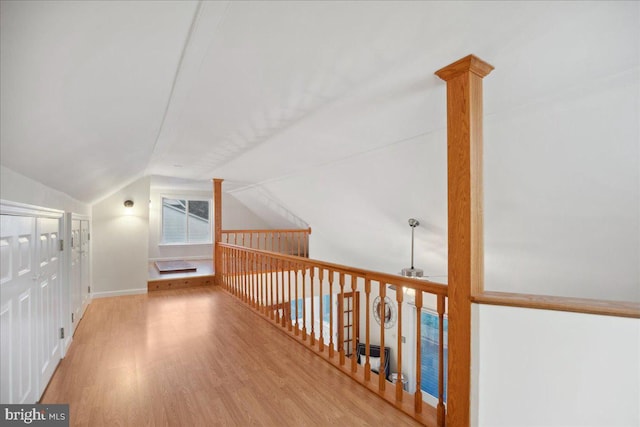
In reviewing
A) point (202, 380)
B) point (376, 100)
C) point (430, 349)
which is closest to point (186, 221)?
point (430, 349)

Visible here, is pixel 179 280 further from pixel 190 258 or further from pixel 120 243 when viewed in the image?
pixel 190 258

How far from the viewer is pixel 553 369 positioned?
143 cm

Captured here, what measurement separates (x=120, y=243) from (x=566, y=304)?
19.1 ft

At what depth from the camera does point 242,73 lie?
1792mm

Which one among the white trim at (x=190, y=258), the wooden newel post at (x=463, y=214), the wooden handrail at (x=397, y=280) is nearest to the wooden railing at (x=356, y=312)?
the wooden handrail at (x=397, y=280)

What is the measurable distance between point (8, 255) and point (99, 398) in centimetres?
124

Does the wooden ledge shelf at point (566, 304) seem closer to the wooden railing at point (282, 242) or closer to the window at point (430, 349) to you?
the window at point (430, 349)

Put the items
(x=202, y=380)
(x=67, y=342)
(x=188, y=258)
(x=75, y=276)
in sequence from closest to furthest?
(x=202, y=380) < (x=67, y=342) < (x=75, y=276) < (x=188, y=258)

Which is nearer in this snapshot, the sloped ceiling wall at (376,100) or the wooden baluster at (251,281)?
the sloped ceiling wall at (376,100)

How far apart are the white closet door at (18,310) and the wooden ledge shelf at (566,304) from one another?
2.39 m

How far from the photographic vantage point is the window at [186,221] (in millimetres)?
8758

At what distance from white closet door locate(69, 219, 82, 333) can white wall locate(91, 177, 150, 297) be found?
4.22ft

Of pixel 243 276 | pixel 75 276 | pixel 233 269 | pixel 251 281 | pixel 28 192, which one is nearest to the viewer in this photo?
pixel 28 192

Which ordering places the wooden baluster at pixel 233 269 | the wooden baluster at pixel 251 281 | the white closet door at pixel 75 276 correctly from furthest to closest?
the wooden baluster at pixel 233 269
the wooden baluster at pixel 251 281
the white closet door at pixel 75 276
